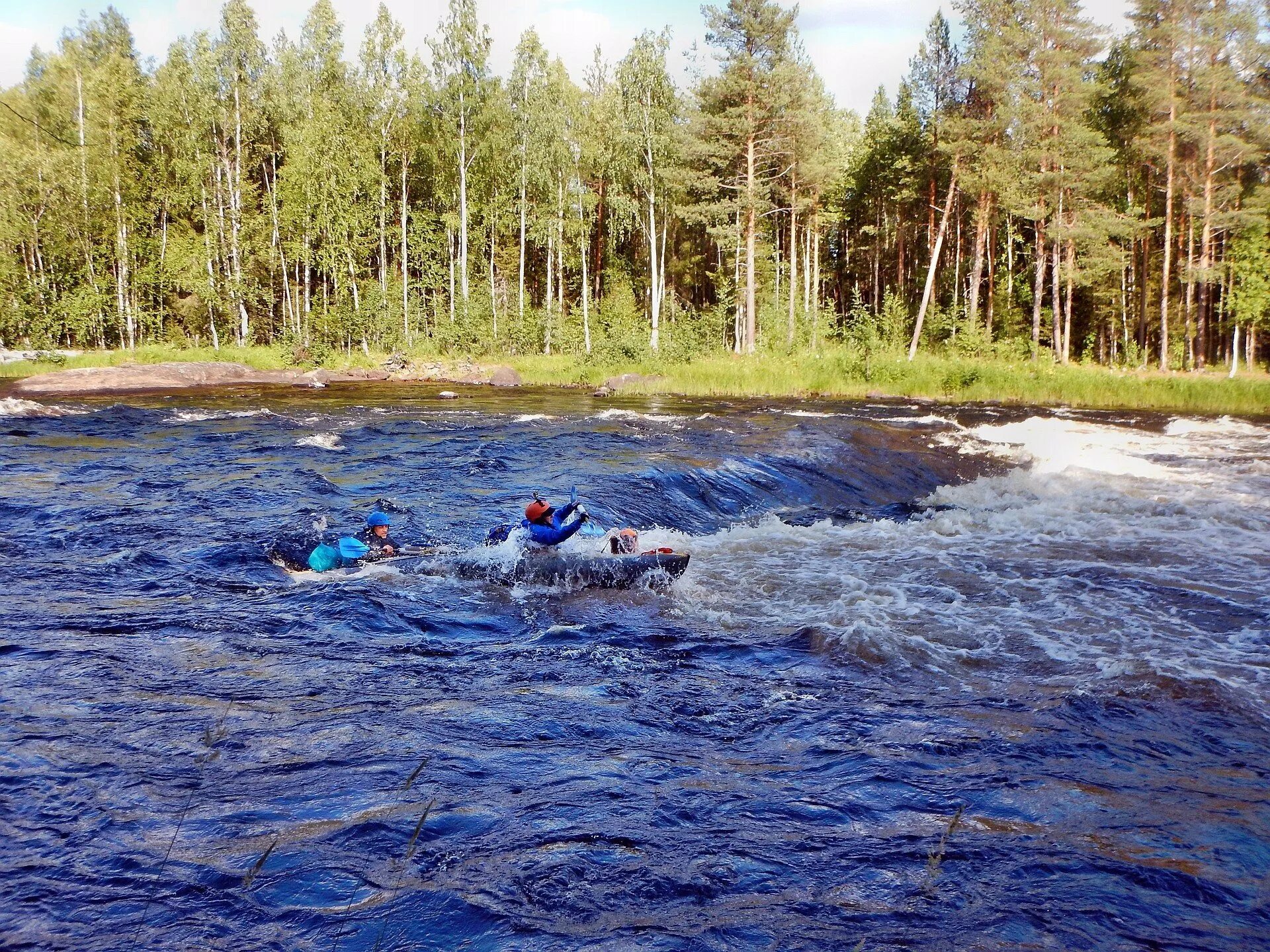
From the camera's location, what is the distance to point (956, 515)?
1397cm

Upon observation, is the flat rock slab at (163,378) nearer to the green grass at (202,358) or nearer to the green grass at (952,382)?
the green grass at (202,358)

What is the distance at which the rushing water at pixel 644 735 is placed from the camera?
430 centimetres

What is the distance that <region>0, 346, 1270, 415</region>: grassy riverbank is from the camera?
91.2 ft

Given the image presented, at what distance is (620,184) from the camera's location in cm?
4281

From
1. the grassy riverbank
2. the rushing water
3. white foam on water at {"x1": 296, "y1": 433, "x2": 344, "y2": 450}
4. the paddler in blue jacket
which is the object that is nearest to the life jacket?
the paddler in blue jacket

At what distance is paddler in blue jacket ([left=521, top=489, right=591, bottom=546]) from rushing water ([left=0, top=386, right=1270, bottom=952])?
64 centimetres

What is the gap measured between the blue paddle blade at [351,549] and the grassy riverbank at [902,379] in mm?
20689

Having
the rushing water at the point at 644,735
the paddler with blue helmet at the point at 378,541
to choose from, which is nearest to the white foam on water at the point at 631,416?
the rushing water at the point at 644,735

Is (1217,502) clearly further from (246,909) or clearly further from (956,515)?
(246,909)

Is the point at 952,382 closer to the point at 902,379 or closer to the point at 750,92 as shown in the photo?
the point at 902,379

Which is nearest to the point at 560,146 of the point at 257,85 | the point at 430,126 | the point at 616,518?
the point at 430,126

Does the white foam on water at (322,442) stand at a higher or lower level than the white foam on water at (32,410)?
lower

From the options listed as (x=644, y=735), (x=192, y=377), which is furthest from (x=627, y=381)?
(x=644, y=735)

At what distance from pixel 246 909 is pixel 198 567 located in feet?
22.1
